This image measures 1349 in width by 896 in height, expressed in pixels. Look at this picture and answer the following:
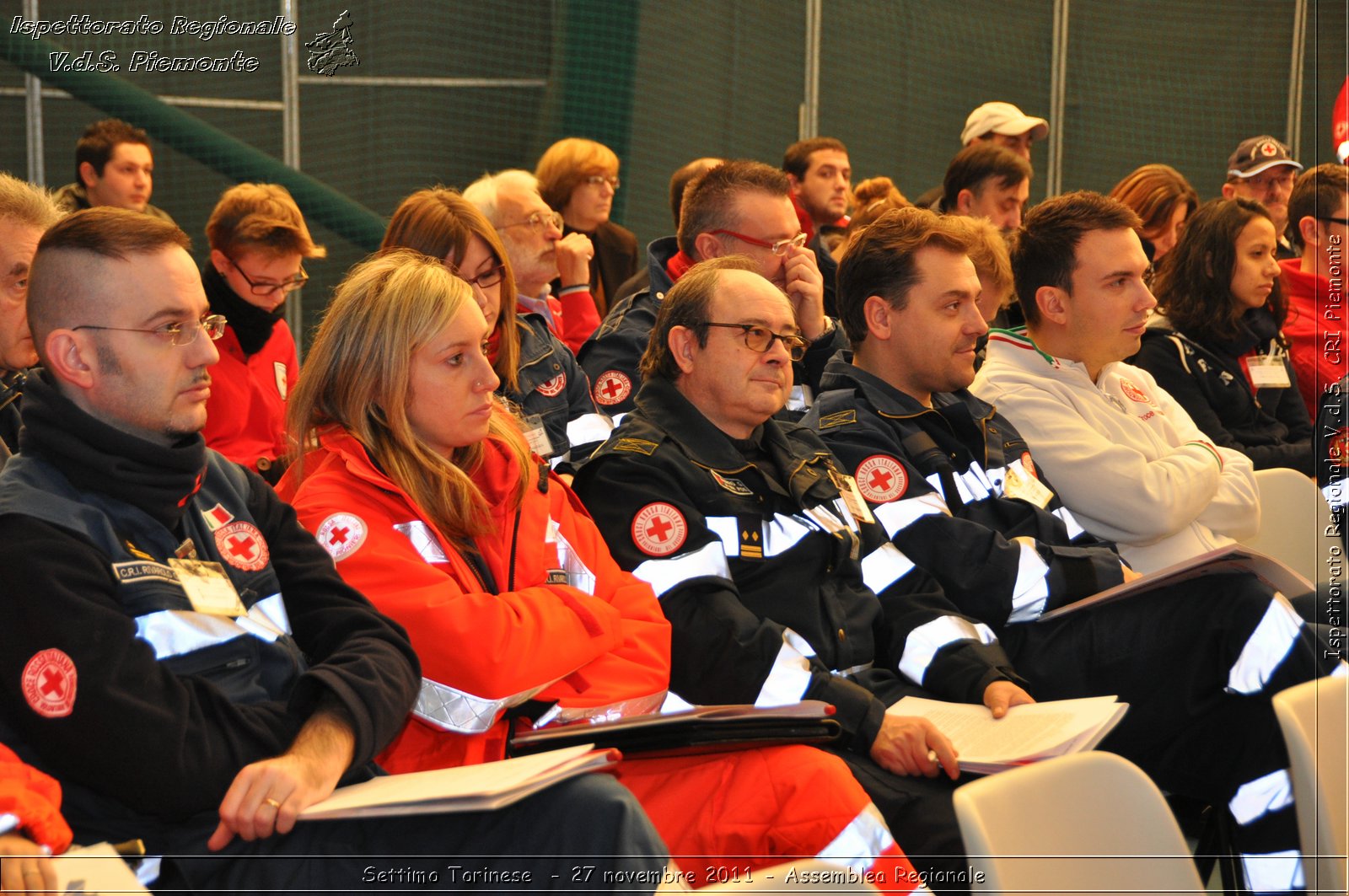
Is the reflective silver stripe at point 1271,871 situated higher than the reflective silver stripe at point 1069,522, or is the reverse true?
the reflective silver stripe at point 1069,522

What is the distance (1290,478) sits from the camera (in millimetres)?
3625

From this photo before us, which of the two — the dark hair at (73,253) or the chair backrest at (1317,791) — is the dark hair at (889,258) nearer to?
the chair backrest at (1317,791)

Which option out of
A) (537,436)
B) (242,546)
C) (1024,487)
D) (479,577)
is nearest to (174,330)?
(242,546)

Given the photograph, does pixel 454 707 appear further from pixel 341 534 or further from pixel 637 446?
pixel 637 446

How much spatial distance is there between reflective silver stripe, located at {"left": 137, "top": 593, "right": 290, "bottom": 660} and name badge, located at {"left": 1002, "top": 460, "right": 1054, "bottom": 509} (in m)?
1.84

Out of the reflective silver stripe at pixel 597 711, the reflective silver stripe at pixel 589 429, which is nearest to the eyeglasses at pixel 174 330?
the reflective silver stripe at pixel 597 711

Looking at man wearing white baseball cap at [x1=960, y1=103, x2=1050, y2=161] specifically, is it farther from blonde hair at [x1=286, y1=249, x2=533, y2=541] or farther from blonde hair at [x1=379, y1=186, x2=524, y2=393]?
blonde hair at [x1=286, y1=249, x2=533, y2=541]

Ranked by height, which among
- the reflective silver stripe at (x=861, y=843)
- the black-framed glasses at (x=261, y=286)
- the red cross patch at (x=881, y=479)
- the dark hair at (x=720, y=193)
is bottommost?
the reflective silver stripe at (x=861, y=843)

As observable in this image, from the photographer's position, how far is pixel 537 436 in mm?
3346

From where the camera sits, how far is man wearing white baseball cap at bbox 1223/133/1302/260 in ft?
20.5

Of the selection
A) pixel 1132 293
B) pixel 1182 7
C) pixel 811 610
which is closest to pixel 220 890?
pixel 811 610


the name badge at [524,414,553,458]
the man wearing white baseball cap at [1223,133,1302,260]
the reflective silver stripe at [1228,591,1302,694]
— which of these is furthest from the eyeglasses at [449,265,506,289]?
the man wearing white baseball cap at [1223,133,1302,260]

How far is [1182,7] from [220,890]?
8.89 metres

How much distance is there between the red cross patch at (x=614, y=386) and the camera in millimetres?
3545
